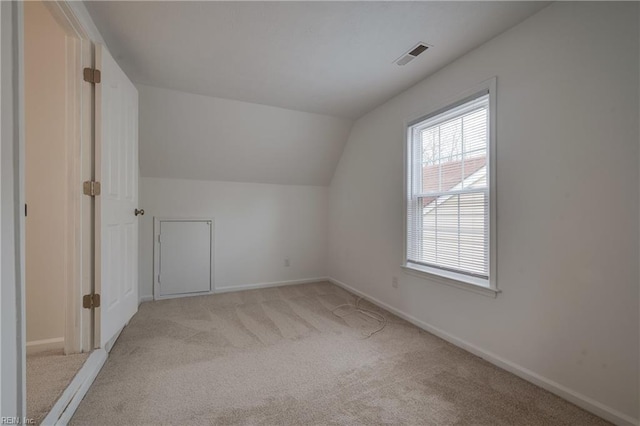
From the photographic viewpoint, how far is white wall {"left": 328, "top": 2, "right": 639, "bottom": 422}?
4.42 feet

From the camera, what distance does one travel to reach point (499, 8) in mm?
1628

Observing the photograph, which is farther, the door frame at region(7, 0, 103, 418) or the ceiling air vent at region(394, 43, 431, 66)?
the ceiling air vent at region(394, 43, 431, 66)

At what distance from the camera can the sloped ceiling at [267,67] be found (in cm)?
166

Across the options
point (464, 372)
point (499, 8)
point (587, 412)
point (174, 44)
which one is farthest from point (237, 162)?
A: point (587, 412)

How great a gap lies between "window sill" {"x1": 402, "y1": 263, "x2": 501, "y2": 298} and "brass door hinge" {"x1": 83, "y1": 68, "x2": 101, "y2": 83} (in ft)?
9.43

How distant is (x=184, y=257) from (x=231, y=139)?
1.63 metres

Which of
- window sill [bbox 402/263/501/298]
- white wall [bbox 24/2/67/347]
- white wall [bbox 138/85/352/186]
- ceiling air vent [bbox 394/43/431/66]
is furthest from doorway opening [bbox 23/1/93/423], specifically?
window sill [bbox 402/263/501/298]

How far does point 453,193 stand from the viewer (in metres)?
2.26

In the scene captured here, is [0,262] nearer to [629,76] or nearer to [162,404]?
[162,404]

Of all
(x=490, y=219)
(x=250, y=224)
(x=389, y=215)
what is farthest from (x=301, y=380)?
(x=250, y=224)

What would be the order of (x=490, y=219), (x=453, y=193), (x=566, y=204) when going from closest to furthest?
(x=566, y=204)
(x=490, y=219)
(x=453, y=193)

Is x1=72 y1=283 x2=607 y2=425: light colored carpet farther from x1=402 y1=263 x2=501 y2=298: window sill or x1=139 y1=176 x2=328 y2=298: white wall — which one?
x1=139 y1=176 x2=328 y2=298: white wall

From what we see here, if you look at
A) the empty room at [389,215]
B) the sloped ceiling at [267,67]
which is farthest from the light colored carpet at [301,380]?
the sloped ceiling at [267,67]

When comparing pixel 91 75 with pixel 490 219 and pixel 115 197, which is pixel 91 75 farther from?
pixel 490 219
